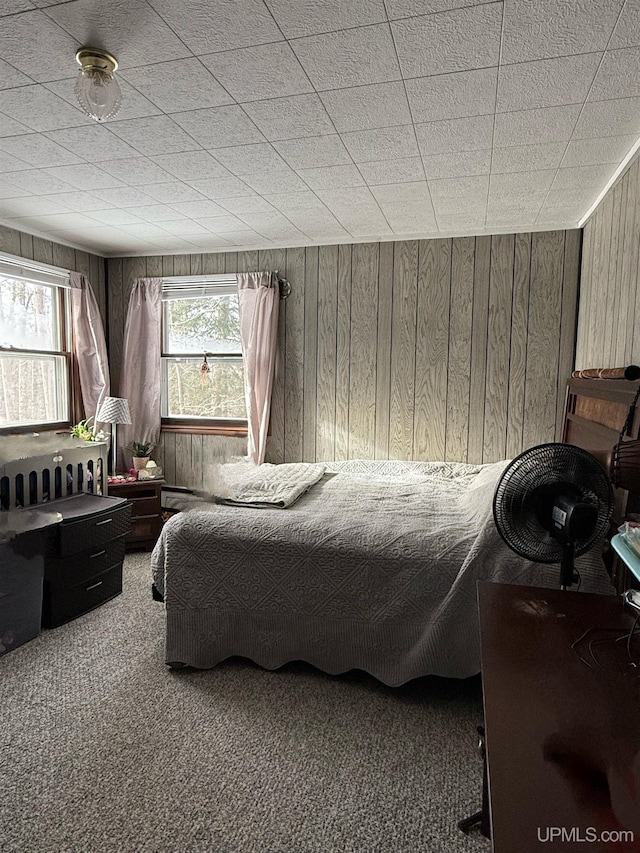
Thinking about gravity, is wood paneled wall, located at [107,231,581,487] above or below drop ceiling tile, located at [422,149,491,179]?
below

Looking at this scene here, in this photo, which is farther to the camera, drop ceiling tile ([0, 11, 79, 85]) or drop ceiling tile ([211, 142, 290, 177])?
drop ceiling tile ([211, 142, 290, 177])

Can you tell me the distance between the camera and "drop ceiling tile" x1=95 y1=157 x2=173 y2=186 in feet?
8.21

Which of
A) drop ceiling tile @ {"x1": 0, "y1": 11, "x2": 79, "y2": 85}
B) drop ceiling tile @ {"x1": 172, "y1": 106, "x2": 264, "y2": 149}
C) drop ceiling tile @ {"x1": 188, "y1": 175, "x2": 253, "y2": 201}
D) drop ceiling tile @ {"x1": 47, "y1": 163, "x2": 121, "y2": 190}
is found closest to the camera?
drop ceiling tile @ {"x1": 0, "y1": 11, "x2": 79, "y2": 85}

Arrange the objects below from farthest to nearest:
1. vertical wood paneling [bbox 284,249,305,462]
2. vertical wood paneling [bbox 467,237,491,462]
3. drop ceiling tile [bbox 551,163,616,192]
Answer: vertical wood paneling [bbox 284,249,305,462]
vertical wood paneling [bbox 467,237,491,462]
drop ceiling tile [bbox 551,163,616,192]

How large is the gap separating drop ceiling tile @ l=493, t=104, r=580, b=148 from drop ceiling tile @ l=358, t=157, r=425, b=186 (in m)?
0.39

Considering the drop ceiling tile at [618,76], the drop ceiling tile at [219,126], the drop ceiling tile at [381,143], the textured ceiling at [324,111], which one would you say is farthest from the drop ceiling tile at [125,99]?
the drop ceiling tile at [618,76]

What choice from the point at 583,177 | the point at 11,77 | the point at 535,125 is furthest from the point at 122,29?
the point at 583,177

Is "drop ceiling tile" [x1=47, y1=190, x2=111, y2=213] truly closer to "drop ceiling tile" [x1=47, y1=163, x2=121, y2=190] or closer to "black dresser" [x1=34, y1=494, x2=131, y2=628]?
"drop ceiling tile" [x1=47, y1=163, x2=121, y2=190]

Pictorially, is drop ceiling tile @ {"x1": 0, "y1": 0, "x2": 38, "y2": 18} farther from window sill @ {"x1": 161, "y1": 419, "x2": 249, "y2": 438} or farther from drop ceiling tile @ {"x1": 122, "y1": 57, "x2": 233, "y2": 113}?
window sill @ {"x1": 161, "y1": 419, "x2": 249, "y2": 438}

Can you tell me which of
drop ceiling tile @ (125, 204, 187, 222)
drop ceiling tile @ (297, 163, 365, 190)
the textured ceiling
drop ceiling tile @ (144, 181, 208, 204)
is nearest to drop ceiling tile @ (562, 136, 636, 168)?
the textured ceiling

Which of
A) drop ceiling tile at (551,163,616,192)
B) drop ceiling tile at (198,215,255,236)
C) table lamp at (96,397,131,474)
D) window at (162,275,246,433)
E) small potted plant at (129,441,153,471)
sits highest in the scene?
drop ceiling tile at (198,215,255,236)

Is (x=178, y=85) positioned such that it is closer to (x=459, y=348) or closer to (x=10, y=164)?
(x=10, y=164)

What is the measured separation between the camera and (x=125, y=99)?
193cm

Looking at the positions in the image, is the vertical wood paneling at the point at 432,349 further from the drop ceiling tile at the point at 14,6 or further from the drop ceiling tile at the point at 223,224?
the drop ceiling tile at the point at 14,6
